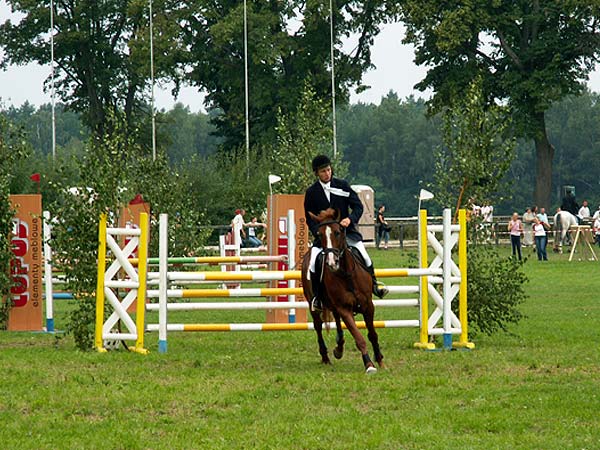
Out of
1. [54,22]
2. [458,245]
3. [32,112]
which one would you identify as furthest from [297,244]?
[32,112]

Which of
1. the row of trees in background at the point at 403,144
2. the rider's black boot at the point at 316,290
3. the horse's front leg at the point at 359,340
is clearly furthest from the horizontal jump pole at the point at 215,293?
the row of trees in background at the point at 403,144

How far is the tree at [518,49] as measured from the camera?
202ft

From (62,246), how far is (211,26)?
5156 cm

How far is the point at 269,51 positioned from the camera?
67.4 meters

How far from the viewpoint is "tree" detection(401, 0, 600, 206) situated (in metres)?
61.6

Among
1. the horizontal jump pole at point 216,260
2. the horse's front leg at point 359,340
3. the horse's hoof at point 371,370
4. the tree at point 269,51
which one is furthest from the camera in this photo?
the tree at point 269,51

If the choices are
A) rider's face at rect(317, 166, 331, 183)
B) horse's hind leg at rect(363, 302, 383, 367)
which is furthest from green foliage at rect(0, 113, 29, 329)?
horse's hind leg at rect(363, 302, 383, 367)

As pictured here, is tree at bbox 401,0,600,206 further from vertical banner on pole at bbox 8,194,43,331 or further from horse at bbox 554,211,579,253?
vertical banner on pole at bbox 8,194,43,331

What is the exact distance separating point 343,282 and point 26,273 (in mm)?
8164

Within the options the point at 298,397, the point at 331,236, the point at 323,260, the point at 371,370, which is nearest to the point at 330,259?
the point at 331,236

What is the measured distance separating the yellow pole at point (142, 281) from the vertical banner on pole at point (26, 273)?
5023 millimetres

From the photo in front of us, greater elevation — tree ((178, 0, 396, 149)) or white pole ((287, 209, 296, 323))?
tree ((178, 0, 396, 149))

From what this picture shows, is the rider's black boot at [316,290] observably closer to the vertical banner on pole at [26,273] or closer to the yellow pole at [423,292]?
the yellow pole at [423,292]

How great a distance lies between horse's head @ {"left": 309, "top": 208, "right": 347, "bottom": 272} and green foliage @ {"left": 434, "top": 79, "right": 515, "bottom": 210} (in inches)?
157
